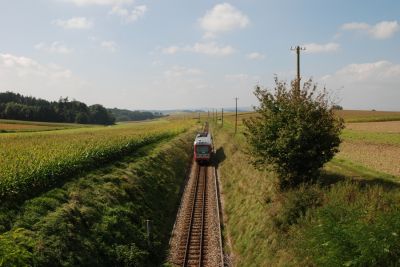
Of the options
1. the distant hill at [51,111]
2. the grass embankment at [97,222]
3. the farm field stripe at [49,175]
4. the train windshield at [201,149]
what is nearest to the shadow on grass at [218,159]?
the train windshield at [201,149]

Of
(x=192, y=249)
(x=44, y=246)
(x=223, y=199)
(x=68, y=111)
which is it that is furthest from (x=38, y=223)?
(x=68, y=111)

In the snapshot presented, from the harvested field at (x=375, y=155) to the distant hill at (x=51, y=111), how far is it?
106060mm

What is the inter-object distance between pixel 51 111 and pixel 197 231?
118 metres

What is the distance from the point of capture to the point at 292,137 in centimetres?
1898

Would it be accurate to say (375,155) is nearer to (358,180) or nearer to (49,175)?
(358,180)

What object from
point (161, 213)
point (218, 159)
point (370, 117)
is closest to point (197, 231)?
point (161, 213)

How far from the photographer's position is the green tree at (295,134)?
1908cm

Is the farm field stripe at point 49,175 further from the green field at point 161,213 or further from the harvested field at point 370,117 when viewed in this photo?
the harvested field at point 370,117

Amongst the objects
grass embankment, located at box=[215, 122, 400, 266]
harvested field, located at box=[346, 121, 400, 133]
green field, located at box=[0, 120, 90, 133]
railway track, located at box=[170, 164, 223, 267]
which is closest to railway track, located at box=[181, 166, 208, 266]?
railway track, located at box=[170, 164, 223, 267]

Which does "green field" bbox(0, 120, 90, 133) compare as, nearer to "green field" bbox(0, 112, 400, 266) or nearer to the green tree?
"green field" bbox(0, 112, 400, 266)

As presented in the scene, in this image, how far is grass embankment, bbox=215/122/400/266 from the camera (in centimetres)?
1216

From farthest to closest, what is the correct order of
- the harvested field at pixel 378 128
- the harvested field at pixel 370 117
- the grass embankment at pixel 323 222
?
1. the harvested field at pixel 370 117
2. the harvested field at pixel 378 128
3. the grass embankment at pixel 323 222

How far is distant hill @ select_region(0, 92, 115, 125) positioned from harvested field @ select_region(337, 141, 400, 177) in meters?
106

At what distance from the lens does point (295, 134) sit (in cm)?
1894
